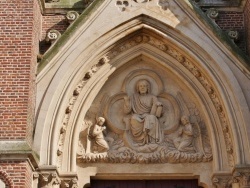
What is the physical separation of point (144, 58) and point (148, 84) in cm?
61

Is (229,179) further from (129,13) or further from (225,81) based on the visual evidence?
(129,13)

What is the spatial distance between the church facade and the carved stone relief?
0.07 feet

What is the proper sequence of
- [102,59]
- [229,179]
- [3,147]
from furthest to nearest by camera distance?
[102,59], [229,179], [3,147]

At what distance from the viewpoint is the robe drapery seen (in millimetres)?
13336

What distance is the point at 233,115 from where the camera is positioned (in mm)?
12742

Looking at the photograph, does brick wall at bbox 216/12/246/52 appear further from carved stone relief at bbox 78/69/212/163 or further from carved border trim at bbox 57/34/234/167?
carved stone relief at bbox 78/69/212/163

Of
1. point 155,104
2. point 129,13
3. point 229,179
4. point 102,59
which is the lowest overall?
point 229,179

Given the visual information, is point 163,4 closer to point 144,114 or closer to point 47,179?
point 144,114

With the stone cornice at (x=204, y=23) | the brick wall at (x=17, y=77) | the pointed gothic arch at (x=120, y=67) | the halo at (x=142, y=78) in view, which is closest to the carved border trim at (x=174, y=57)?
the pointed gothic arch at (x=120, y=67)

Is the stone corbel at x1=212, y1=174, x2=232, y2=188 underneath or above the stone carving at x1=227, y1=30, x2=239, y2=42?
underneath

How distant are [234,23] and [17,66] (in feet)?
16.2

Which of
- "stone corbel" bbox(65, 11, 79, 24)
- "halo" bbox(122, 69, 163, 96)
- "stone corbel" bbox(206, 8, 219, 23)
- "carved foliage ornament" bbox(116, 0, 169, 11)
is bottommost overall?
"halo" bbox(122, 69, 163, 96)

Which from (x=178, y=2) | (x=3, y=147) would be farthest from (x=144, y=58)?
(x=3, y=147)

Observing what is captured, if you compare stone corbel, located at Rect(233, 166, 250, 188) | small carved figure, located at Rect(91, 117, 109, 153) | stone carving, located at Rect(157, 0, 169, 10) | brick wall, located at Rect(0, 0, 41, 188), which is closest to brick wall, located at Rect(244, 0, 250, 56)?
stone carving, located at Rect(157, 0, 169, 10)
